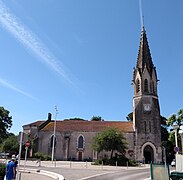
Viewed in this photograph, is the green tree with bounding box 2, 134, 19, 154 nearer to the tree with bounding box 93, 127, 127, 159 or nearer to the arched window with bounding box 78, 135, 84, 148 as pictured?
the arched window with bounding box 78, 135, 84, 148

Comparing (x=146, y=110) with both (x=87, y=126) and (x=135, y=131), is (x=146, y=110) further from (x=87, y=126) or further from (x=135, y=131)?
(x=87, y=126)

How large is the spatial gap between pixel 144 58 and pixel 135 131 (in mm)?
16040

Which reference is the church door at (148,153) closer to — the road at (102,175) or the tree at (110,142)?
the tree at (110,142)

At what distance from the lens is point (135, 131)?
43.8 metres

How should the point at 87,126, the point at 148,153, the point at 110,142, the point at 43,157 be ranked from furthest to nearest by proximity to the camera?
the point at 87,126, the point at 148,153, the point at 43,157, the point at 110,142

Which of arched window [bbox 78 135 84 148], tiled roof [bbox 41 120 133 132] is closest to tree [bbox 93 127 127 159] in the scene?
tiled roof [bbox 41 120 133 132]

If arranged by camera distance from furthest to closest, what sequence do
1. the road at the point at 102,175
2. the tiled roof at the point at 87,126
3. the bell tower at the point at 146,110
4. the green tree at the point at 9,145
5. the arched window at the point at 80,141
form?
the tiled roof at the point at 87,126, the green tree at the point at 9,145, the arched window at the point at 80,141, the bell tower at the point at 146,110, the road at the point at 102,175

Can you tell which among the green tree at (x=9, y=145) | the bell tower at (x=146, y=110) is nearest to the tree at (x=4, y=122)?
the green tree at (x=9, y=145)

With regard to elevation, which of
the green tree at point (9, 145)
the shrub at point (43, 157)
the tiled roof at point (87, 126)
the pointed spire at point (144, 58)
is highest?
the pointed spire at point (144, 58)

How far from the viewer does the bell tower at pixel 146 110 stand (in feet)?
138

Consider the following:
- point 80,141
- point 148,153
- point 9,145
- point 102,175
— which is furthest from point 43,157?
point 102,175

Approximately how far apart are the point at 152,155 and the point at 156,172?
3393 cm

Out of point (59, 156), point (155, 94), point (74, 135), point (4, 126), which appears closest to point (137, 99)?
point (155, 94)

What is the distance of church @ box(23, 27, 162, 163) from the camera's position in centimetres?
4247
